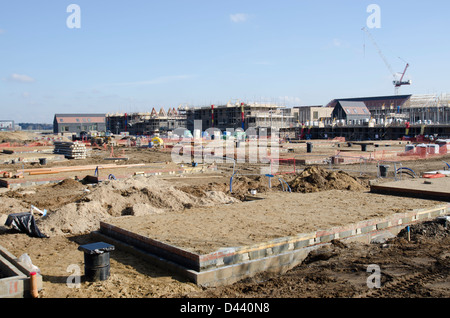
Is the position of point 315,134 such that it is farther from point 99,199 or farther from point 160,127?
point 99,199

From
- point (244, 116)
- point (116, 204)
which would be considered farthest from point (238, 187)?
point (244, 116)

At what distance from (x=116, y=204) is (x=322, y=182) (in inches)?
333

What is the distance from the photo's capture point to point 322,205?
12.0 m

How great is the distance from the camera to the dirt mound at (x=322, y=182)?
16.6 meters

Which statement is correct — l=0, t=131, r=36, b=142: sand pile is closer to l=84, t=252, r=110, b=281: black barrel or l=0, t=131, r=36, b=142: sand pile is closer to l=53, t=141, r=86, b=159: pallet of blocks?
l=53, t=141, r=86, b=159: pallet of blocks

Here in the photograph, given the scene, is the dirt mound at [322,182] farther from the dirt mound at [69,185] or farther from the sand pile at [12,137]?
the sand pile at [12,137]

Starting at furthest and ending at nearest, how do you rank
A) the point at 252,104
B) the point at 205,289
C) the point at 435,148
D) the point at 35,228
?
1. the point at 252,104
2. the point at 435,148
3. the point at 35,228
4. the point at 205,289

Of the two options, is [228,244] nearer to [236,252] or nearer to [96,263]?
[236,252]

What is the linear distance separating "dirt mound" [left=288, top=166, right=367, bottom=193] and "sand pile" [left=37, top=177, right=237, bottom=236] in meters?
3.85

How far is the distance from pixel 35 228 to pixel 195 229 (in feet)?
12.8

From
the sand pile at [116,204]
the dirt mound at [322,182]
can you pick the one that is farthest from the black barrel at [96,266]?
the dirt mound at [322,182]

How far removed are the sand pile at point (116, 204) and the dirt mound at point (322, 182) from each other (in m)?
3.85
